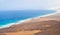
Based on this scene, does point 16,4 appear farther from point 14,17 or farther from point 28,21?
point 28,21

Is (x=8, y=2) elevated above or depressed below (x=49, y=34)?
above

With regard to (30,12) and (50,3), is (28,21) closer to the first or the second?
(30,12)

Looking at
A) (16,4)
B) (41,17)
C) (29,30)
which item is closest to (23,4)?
(16,4)

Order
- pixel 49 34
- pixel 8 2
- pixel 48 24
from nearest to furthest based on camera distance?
pixel 49 34
pixel 48 24
pixel 8 2

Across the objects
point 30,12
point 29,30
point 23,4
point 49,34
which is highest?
point 23,4

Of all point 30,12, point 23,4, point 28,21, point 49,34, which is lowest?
point 49,34

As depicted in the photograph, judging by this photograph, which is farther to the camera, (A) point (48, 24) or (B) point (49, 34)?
(A) point (48, 24)

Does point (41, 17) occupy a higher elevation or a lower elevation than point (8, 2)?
lower

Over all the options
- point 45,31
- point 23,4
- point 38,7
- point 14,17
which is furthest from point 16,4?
point 45,31

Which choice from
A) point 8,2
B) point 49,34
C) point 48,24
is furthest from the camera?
point 8,2
